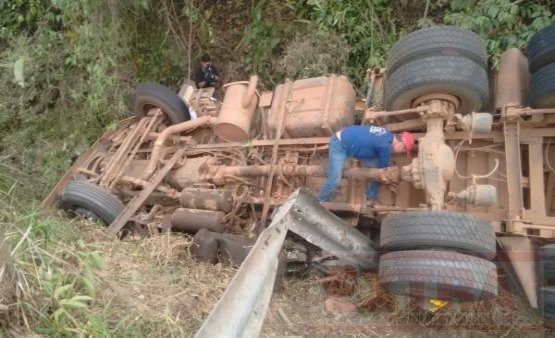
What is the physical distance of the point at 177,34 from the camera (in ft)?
25.1

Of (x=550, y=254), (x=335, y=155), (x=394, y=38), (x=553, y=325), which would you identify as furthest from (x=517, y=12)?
(x=553, y=325)

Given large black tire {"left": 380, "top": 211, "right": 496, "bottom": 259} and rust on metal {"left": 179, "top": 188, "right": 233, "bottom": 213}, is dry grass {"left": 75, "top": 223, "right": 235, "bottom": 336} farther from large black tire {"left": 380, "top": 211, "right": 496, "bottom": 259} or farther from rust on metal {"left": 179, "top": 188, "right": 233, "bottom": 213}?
large black tire {"left": 380, "top": 211, "right": 496, "bottom": 259}

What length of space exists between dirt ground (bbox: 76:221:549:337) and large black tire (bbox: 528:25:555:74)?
1629mm

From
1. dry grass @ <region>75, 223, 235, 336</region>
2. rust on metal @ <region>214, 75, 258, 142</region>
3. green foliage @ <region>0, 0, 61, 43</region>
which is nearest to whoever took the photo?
dry grass @ <region>75, 223, 235, 336</region>

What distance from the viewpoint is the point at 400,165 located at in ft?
15.4

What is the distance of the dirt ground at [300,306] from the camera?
10.8 feet

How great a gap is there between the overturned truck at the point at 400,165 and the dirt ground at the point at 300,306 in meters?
0.32

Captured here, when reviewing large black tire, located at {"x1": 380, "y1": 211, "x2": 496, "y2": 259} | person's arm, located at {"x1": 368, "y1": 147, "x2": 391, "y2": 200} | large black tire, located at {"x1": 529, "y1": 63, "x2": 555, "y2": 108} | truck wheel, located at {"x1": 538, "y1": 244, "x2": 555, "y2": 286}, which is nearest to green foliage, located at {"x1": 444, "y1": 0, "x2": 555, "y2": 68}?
large black tire, located at {"x1": 529, "y1": 63, "x2": 555, "y2": 108}

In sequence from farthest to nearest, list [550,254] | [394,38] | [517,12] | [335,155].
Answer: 1. [394,38]
2. [517,12]
3. [335,155]
4. [550,254]

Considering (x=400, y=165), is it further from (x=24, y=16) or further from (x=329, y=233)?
(x=24, y=16)

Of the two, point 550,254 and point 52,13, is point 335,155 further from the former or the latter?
point 52,13

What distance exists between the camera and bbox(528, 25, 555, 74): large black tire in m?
3.92

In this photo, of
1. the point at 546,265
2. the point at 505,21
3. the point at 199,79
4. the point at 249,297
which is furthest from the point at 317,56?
the point at 249,297

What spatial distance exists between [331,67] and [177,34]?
2.47 m
